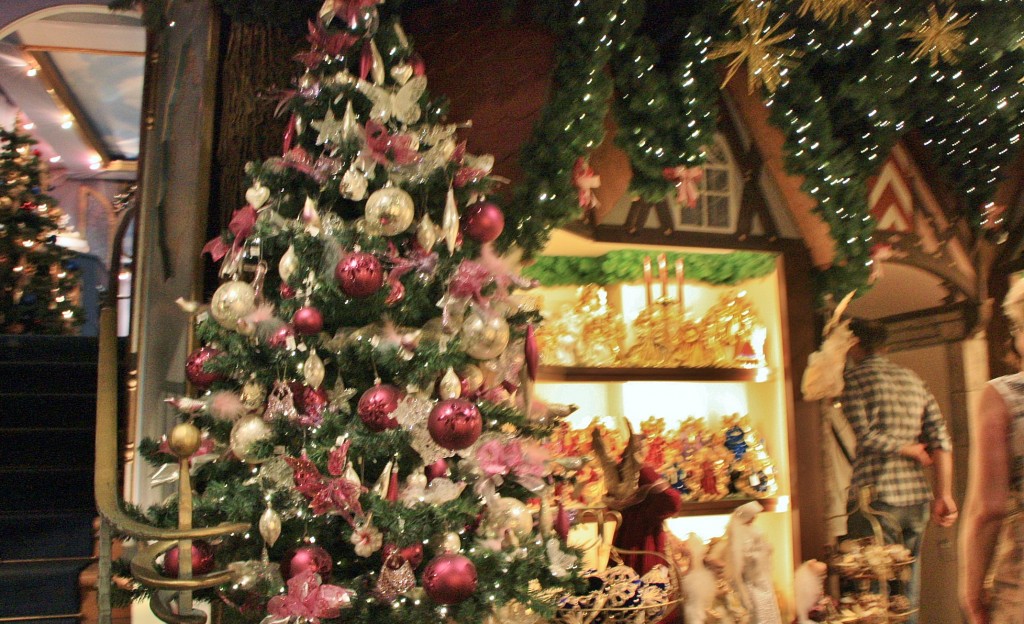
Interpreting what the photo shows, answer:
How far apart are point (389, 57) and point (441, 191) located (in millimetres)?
461

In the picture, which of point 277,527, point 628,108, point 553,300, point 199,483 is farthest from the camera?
point 553,300

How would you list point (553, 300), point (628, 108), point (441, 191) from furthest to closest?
point (553, 300), point (628, 108), point (441, 191)

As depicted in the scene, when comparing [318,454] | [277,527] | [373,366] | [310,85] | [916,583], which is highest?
[310,85]

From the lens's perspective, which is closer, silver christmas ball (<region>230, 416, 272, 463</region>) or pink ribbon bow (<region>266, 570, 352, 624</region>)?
pink ribbon bow (<region>266, 570, 352, 624</region>)

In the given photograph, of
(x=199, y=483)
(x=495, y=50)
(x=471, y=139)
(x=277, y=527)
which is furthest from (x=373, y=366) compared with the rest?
(x=495, y=50)

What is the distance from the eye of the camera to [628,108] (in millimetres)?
3617

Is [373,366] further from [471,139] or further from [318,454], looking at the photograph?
[471,139]

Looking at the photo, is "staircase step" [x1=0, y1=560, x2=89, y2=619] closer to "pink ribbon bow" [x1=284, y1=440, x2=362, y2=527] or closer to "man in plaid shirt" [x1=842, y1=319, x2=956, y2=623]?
"pink ribbon bow" [x1=284, y1=440, x2=362, y2=527]

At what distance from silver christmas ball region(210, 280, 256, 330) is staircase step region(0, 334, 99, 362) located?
2311 mm

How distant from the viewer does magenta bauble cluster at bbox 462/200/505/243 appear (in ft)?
8.98

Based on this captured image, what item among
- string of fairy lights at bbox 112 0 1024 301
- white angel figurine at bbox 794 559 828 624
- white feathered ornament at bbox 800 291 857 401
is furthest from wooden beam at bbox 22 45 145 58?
white angel figurine at bbox 794 559 828 624

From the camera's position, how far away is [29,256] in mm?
6801

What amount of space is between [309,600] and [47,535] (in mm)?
1879

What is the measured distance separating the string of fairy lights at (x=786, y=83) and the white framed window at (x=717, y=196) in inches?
13.2
